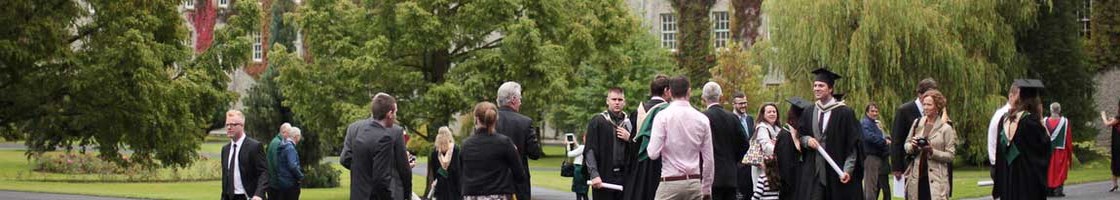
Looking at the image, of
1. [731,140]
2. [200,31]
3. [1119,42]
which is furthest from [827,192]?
[200,31]

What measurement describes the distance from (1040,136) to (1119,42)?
3506 cm

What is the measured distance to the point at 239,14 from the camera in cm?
3209

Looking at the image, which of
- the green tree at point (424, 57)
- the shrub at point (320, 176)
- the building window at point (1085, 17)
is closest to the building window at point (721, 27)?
the building window at point (1085, 17)

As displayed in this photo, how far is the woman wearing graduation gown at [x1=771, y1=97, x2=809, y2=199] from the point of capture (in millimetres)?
16891

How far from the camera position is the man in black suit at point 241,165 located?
1550 cm

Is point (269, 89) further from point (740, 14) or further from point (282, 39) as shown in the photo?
point (740, 14)

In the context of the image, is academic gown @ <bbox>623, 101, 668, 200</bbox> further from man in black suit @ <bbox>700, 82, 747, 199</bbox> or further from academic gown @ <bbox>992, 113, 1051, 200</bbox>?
academic gown @ <bbox>992, 113, 1051, 200</bbox>

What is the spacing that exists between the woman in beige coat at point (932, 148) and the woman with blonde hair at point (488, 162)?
5.80m

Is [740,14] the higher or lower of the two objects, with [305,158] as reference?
higher

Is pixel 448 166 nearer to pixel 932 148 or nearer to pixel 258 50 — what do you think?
pixel 932 148

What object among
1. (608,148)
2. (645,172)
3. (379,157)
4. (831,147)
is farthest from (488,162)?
(831,147)

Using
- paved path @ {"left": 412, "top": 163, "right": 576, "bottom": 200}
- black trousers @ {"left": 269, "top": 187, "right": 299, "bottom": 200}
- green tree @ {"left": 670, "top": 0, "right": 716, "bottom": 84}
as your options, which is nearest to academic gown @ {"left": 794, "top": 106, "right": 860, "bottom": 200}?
black trousers @ {"left": 269, "top": 187, "right": 299, "bottom": 200}

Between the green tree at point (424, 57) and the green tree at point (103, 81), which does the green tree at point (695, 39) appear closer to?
the green tree at point (424, 57)

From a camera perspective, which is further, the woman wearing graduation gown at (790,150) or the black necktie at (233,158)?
the woman wearing graduation gown at (790,150)
